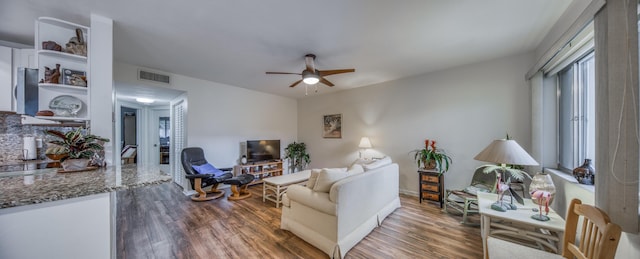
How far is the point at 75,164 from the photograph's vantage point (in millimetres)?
1490

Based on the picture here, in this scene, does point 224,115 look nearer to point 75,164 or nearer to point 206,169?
point 206,169

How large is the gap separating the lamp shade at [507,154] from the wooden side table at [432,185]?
5.07 ft

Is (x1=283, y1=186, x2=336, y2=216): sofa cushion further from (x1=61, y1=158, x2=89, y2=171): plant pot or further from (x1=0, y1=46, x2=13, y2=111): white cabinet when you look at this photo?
(x1=0, y1=46, x2=13, y2=111): white cabinet

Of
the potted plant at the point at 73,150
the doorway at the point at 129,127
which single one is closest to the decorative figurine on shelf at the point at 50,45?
the potted plant at the point at 73,150

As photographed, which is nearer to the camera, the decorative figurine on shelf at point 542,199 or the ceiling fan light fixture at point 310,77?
the decorative figurine on shelf at point 542,199

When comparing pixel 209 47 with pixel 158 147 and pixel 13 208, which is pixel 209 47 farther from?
pixel 158 147

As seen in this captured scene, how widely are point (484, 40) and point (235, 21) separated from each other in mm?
3006

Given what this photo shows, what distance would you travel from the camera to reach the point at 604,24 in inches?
48.6

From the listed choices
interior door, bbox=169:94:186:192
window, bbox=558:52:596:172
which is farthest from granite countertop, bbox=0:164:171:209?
window, bbox=558:52:596:172

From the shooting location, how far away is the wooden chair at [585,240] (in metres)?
0.94

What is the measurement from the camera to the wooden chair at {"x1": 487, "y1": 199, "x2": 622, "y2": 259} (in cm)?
94

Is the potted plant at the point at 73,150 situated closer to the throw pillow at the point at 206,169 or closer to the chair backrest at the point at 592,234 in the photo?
the throw pillow at the point at 206,169

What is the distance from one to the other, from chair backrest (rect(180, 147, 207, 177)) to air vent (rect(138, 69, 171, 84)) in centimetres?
133

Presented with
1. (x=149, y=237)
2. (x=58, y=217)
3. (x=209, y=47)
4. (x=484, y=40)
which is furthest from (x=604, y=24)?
(x=149, y=237)
